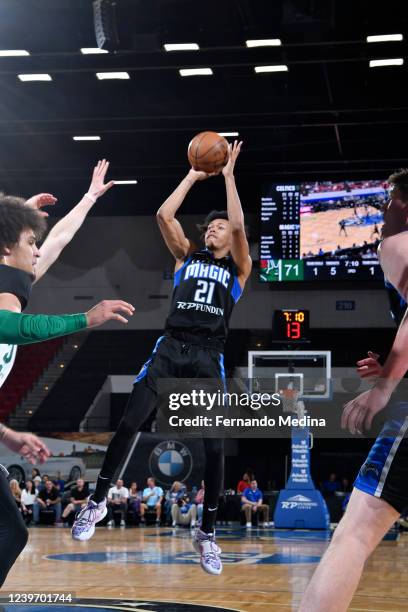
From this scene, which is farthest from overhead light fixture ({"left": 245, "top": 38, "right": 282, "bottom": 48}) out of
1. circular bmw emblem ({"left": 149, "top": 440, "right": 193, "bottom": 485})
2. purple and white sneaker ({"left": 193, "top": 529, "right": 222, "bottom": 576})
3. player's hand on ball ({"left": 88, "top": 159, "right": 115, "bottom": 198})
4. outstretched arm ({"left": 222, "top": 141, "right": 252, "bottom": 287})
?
circular bmw emblem ({"left": 149, "top": 440, "right": 193, "bottom": 485})

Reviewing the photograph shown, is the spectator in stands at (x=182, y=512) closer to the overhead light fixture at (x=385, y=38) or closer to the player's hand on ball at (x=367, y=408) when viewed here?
the overhead light fixture at (x=385, y=38)

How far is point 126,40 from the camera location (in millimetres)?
12844

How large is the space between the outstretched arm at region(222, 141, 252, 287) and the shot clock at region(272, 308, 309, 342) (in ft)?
31.3

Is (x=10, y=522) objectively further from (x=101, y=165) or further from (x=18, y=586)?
(x=18, y=586)

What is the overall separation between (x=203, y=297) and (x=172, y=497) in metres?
13.4

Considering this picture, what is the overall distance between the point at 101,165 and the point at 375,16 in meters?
7.92

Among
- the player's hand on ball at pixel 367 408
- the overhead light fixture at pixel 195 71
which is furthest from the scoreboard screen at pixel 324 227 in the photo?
the player's hand on ball at pixel 367 408

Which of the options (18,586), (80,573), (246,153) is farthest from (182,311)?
(246,153)

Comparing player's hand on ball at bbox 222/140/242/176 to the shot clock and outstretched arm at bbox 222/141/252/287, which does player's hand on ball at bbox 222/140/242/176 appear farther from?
the shot clock

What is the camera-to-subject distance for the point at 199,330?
20.1 feet

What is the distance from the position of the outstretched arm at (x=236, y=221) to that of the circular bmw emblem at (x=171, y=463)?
625 inches

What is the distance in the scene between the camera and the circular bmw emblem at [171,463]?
21.7 metres

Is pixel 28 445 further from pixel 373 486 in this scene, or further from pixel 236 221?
pixel 236 221

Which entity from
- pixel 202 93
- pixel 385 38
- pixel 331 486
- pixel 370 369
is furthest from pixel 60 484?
pixel 370 369
